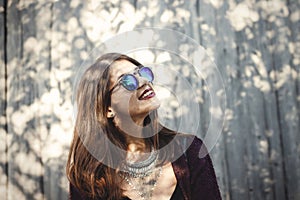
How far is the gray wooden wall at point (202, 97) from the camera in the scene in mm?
2715

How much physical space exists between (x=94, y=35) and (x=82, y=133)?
617 millimetres

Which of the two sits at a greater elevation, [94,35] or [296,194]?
[94,35]

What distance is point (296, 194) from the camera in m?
2.91

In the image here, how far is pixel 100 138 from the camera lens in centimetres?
241

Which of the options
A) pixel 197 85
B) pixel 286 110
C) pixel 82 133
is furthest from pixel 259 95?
pixel 82 133

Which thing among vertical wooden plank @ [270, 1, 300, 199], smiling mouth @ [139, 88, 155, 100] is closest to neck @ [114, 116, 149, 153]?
smiling mouth @ [139, 88, 155, 100]

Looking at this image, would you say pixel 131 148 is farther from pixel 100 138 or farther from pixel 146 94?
pixel 146 94

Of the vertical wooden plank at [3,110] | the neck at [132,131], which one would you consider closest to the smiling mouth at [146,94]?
the neck at [132,131]

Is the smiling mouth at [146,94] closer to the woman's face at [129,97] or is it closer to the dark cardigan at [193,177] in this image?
the woman's face at [129,97]

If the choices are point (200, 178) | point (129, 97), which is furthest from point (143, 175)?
point (129, 97)

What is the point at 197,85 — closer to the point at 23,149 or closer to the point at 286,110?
the point at 286,110

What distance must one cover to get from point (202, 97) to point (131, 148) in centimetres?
63

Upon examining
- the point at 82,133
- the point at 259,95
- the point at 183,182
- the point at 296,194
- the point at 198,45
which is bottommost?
the point at 296,194

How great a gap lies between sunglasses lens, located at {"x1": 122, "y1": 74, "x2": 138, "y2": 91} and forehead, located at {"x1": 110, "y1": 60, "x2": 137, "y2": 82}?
36mm
